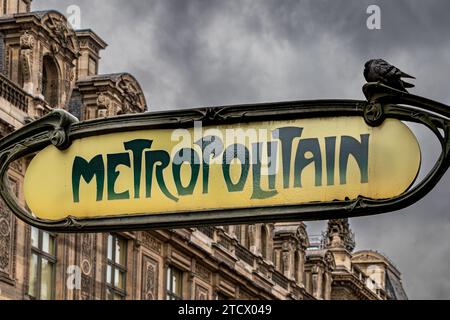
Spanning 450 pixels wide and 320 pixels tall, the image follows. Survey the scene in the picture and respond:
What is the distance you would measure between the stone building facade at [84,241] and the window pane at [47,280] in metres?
0.02

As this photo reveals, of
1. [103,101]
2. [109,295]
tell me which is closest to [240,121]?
[103,101]

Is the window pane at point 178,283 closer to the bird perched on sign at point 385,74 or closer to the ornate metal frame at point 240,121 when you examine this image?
the ornate metal frame at point 240,121

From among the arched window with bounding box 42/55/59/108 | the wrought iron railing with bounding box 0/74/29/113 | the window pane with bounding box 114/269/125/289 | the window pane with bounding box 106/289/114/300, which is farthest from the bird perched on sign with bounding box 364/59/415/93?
the window pane with bounding box 114/269/125/289

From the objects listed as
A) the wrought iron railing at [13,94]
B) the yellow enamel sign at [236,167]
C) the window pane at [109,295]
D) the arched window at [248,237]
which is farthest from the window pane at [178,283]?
the yellow enamel sign at [236,167]

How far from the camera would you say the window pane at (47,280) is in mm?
29266

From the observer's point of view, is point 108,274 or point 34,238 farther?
point 108,274

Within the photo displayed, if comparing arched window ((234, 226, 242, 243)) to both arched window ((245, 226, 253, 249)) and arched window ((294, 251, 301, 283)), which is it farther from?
arched window ((294, 251, 301, 283))

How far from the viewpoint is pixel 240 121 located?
3281mm

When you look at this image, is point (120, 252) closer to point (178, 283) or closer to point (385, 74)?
point (178, 283)

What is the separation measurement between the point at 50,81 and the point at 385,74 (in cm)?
→ 2872

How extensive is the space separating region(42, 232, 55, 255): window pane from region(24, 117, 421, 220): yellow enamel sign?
26141 mm
